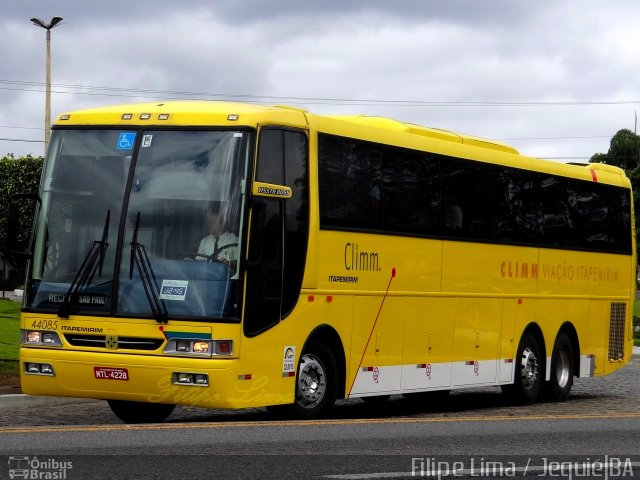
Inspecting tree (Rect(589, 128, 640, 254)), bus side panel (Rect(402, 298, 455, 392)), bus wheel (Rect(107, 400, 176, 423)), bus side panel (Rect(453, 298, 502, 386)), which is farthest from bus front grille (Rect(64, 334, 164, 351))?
tree (Rect(589, 128, 640, 254))

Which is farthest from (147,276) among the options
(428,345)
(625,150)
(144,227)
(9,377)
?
(625,150)

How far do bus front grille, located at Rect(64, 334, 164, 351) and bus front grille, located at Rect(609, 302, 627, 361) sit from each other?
11.4m

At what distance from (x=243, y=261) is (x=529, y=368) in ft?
25.7

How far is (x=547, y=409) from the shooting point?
65.7 ft

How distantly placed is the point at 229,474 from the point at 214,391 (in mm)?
4506

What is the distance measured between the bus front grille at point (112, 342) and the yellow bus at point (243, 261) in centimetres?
1

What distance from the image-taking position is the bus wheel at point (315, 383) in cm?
1528

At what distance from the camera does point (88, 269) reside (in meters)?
14.5

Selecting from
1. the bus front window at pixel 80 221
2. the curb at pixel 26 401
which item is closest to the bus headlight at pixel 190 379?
the bus front window at pixel 80 221

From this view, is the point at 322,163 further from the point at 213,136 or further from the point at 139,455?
the point at 139,455

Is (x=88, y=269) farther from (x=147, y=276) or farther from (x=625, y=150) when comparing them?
(x=625, y=150)

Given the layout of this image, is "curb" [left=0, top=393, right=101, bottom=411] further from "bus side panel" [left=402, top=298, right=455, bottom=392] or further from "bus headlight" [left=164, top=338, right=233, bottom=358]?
"bus side panel" [left=402, top=298, right=455, bottom=392]

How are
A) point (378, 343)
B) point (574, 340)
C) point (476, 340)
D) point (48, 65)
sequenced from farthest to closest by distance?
point (48, 65) < point (574, 340) < point (476, 340) < point (378, 343)

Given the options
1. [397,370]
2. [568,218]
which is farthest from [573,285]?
[397,370]
